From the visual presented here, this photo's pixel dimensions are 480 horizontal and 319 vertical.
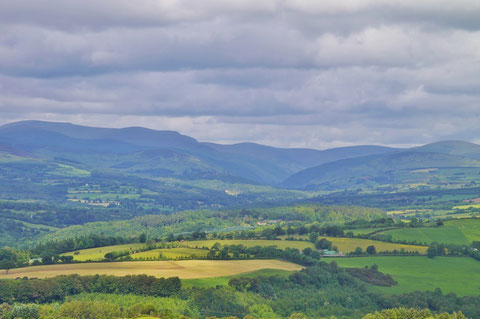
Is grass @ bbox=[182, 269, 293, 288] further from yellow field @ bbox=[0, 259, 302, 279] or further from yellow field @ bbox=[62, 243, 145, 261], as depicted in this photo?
yellow field @ bbox=[62, 243, 145, 261]

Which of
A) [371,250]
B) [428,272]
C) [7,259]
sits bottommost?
[428,272]

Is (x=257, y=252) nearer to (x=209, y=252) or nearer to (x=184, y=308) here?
(x=209, y=252)

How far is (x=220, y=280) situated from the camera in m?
146

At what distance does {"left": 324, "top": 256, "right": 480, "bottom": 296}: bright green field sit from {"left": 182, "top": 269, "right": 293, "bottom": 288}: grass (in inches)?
879

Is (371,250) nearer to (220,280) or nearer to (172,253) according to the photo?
(172,253)

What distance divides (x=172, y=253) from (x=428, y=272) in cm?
7011

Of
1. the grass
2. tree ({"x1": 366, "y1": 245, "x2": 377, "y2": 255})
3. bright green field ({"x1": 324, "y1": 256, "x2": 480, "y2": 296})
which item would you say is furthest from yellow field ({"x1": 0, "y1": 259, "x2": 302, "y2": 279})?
tree ({"x1": 366, "y1": 245, "x2": 377, "y2": 255})

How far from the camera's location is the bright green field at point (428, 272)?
152125 millimetres

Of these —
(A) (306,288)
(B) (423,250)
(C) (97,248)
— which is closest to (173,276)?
A: (A) (306,288)

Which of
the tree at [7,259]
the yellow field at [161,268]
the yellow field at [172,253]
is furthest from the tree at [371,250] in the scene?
the tree at [7,259]

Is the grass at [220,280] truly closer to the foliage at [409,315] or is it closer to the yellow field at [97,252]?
the yellow field at [97,252]

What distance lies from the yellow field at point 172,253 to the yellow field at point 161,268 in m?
9.31

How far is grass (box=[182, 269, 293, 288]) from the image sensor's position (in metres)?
140

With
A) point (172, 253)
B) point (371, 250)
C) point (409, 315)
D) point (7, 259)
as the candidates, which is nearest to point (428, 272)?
point (371, 250)
